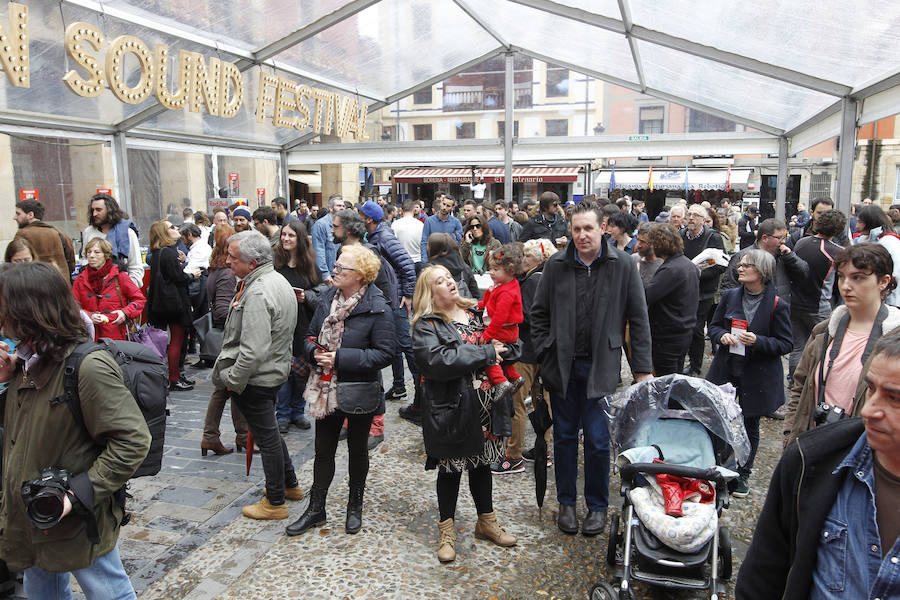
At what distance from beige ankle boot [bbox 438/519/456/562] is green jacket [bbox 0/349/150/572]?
5.81ft

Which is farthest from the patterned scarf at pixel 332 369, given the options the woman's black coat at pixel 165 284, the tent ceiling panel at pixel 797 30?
the tent ceiling panel at pixel 797 30

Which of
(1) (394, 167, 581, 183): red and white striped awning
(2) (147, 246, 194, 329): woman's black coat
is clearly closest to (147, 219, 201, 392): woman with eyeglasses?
(2) (147, 246, 194, 329): woman's black coat

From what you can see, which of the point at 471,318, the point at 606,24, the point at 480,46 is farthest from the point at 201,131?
the point at 471,318

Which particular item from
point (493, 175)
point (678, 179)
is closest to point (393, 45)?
point (678, 179)

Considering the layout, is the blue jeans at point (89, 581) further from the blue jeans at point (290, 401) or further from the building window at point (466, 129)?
the building window at point (466, 129)

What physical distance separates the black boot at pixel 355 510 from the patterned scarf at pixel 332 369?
1.87ft

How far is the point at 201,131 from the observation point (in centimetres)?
1246

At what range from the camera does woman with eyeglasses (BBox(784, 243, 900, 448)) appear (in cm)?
Result: 283

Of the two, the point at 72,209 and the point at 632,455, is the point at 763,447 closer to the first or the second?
the point at 632,455

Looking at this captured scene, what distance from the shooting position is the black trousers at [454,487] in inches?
140

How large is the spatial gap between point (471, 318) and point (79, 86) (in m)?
6.59

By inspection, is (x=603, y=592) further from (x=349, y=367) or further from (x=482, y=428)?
(x=349, y=367)

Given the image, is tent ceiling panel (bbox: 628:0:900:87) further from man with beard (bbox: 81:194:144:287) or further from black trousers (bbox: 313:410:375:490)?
man with beard (bbox: 81:194:144:287)

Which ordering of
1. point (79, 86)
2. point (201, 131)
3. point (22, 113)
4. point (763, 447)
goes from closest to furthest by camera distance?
1. point (763, 447)
2. point (79, 86)
3. point (22, 113)
4. point (201, 131)
